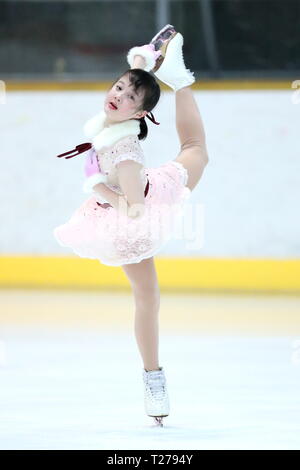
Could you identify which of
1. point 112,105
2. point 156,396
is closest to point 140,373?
point 156,396

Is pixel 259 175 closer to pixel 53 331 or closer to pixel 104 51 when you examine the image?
pixel 104 51

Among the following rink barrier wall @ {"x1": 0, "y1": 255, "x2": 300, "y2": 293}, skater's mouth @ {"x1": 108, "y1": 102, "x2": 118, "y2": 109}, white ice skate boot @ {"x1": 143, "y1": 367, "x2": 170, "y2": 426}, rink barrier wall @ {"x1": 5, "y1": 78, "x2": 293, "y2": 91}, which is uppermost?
rink barrier wall @ {"x1": 5, "y1": 78, "x2": 293, "y2": 91}

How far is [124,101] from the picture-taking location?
3.41 meters

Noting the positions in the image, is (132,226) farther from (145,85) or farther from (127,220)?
(145,85)

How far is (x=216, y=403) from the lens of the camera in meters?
3.93

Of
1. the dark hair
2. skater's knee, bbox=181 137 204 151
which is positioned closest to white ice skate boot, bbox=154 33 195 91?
skater's knee, bbox=181 137 204 151

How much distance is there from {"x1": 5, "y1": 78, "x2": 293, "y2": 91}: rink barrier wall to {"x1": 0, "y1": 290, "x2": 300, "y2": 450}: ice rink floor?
1.42 m

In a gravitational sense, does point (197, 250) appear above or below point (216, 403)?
above

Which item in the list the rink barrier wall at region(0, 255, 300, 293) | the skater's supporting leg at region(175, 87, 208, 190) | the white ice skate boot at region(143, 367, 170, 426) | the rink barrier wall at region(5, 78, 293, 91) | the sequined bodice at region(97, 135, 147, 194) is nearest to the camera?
the sequined bodice at region(97, 135, 147, 194)

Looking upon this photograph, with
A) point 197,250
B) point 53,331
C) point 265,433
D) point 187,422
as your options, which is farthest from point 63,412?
point 197,250

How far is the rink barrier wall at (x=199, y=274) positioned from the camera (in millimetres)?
7375

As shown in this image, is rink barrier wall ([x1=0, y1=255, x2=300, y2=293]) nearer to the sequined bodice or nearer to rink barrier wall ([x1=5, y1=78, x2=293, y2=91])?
rink barrier wall ([x1=5, y1=78, x2=293, y2=91])

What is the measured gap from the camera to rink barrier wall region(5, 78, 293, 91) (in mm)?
7652
